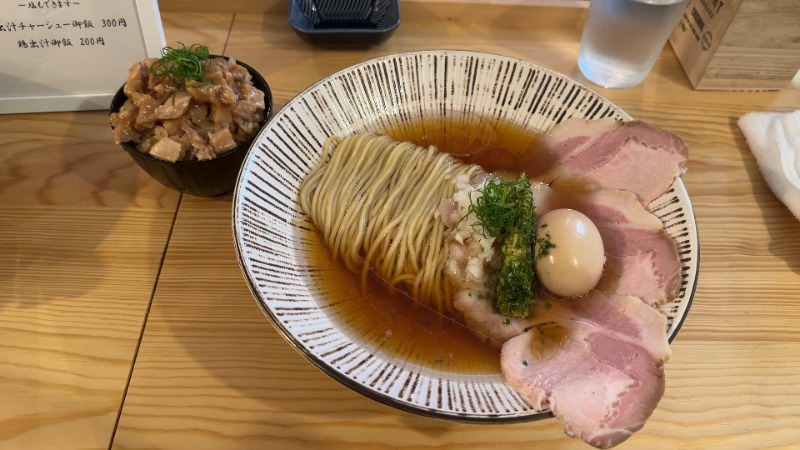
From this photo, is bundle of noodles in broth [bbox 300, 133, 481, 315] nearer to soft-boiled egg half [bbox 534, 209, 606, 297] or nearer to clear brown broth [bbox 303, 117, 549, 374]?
clear brown broth [bbox 303, 117, 549, 374]

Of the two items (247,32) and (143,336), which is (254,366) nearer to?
(143,336)

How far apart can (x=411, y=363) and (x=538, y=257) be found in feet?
1.44

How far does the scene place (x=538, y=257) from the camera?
4.53 ft

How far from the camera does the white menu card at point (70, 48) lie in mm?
1573

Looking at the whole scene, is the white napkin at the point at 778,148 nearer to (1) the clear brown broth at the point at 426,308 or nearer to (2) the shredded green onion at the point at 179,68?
(1) the clear brown broth at the point at 426,308

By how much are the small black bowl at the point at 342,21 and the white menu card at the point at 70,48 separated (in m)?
0.59

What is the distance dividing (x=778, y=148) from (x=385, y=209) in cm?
141

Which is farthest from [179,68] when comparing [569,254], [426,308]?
[569,254]

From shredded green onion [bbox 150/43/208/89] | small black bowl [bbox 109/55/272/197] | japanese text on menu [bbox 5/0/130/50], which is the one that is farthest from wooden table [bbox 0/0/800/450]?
shredded green onion [bbox 150/43/208/89]

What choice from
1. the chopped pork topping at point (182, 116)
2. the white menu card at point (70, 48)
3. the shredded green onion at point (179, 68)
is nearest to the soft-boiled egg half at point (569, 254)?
the chopped pork topping at point (182, 116)

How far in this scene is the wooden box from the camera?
72.0 inches

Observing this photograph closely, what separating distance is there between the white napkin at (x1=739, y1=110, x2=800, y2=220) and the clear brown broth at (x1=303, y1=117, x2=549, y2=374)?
83 centimetres

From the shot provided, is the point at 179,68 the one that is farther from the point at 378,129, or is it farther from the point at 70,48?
the point at 378,129

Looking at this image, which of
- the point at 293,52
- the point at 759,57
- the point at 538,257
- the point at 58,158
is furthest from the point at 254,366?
the point at 759,57
